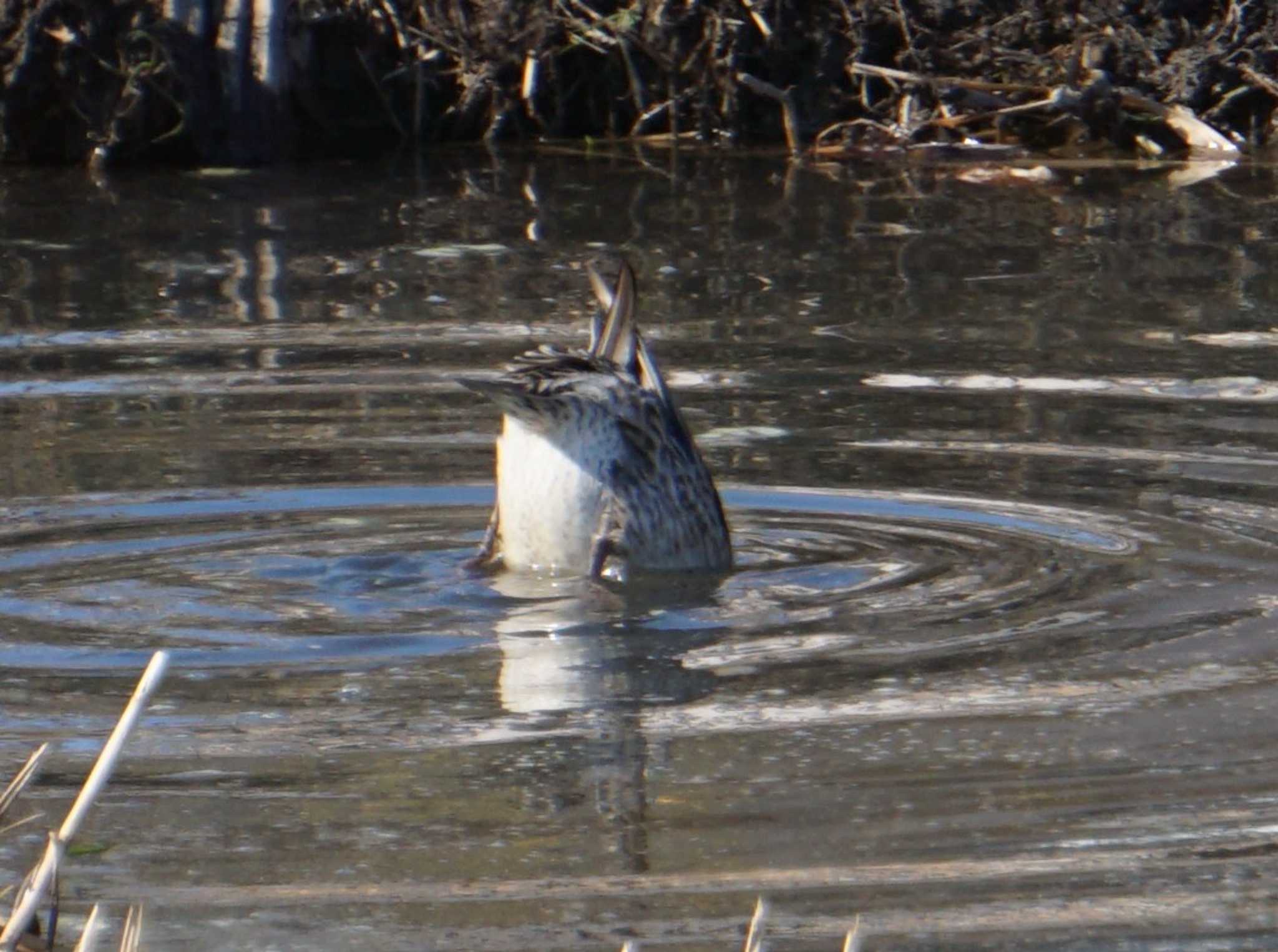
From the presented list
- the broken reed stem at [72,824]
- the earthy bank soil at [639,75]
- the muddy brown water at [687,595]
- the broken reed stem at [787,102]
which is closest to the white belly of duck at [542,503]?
the muddy brown water at [687,595]

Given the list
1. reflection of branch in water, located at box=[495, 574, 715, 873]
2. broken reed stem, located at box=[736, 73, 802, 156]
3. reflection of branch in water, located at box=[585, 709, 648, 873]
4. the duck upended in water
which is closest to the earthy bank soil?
broken reed stem, located at box=[736, 73, 802, 156]

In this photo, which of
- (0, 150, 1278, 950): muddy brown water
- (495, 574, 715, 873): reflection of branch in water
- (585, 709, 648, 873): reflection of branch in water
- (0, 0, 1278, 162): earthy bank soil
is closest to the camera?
(0, 150, 1278, 950): muddy brown water

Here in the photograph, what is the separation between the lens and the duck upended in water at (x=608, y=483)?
5.43 metres

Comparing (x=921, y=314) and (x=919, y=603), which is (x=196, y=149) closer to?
(x=921, y=314)

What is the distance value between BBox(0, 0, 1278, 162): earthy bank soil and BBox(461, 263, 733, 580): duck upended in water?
264 inches

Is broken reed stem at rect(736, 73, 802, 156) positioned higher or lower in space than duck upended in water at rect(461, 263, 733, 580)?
higher

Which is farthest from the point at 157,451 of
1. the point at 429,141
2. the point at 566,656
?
the point at 429,141

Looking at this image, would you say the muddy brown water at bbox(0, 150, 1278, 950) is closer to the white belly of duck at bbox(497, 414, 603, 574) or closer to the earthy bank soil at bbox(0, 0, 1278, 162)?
the white belly of duck at bbox(497, 414, 603, 574)

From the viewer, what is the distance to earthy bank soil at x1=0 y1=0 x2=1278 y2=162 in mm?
11938

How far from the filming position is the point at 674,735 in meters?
4.02

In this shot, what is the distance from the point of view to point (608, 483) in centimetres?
555

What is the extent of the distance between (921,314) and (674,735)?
4.30 meters

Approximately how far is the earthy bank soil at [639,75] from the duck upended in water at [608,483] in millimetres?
6700

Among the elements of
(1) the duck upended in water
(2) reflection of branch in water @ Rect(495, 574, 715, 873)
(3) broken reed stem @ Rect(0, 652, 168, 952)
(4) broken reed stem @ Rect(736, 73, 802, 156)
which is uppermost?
(4) broken reed stem @ Rect(736, 73, 802, 156)
